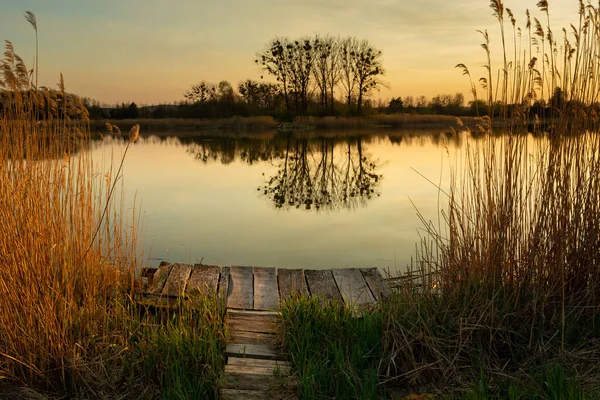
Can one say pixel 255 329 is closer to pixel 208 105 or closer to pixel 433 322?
pixel 433 322

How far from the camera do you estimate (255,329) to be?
3.46 metres

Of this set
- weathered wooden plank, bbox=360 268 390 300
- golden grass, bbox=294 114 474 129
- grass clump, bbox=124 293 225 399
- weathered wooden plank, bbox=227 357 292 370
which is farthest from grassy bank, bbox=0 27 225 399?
golden grass, bbox=294 114 474 129

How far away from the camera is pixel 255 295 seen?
13.6 feet

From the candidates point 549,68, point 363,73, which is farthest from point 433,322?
point 363,73

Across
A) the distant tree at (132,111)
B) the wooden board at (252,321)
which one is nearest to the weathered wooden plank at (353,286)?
the wooden board at (252,321)

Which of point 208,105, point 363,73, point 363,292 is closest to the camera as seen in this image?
point 363,292

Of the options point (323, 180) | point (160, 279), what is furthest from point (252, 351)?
point (323, 180)

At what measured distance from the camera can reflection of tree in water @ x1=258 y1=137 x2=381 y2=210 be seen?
11109 mm

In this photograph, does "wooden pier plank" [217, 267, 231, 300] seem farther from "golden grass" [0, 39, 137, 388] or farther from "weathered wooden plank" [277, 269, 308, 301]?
"golden grass" [0, 39, 137, 388]

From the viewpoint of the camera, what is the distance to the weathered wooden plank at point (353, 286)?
12.9 ft

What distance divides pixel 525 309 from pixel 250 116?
29890 mm

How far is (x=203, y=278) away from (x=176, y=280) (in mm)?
212

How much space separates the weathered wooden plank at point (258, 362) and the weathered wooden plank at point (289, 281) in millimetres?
1071

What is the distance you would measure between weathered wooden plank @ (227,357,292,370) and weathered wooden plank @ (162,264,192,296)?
872mm
